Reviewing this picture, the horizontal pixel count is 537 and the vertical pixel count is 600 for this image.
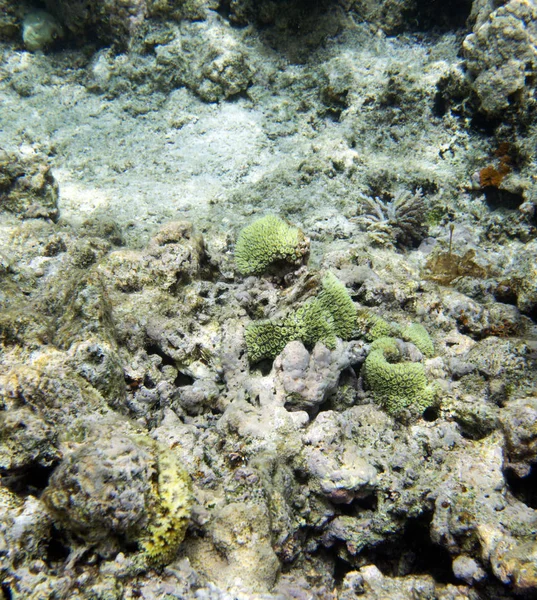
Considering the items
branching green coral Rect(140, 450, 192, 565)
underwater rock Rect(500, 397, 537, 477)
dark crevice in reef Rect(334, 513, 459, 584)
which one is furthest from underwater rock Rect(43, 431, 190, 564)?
underwater rock Rect(500, 397, 537, 477)

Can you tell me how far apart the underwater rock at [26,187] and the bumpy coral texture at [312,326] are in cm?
322

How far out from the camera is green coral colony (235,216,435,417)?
320 centimetres

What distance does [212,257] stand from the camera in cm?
418

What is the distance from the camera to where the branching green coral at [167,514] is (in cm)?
210

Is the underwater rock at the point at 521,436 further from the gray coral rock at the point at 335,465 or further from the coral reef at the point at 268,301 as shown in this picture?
the gray coral rock at the point at 335,465

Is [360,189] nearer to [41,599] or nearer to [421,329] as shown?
[421,329]

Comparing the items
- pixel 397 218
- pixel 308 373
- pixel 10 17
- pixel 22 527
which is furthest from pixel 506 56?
pixel 10 17

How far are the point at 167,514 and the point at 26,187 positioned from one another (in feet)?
14.2

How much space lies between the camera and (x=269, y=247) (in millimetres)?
3717

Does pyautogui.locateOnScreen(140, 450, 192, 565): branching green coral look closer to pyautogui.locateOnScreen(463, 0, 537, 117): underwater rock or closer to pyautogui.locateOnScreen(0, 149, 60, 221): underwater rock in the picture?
pyautogui.locateOnScreen(0, 149, 60, 221): underwater rock

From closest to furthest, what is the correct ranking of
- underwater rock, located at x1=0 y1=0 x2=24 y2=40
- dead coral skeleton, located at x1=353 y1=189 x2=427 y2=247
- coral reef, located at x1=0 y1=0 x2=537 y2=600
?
coral reef, located at x1=0 y1=0 x2=537 y2=600, dead coral skeleton, located at x1=353 y1=189 x2=427 y2=247, underwater rock, located at x1=0 y1=0 x2=24 y2=40

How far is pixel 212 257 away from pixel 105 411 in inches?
81.7

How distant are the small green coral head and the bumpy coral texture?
18.6 inches

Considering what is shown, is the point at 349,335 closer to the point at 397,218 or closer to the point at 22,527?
the point at 397,218
